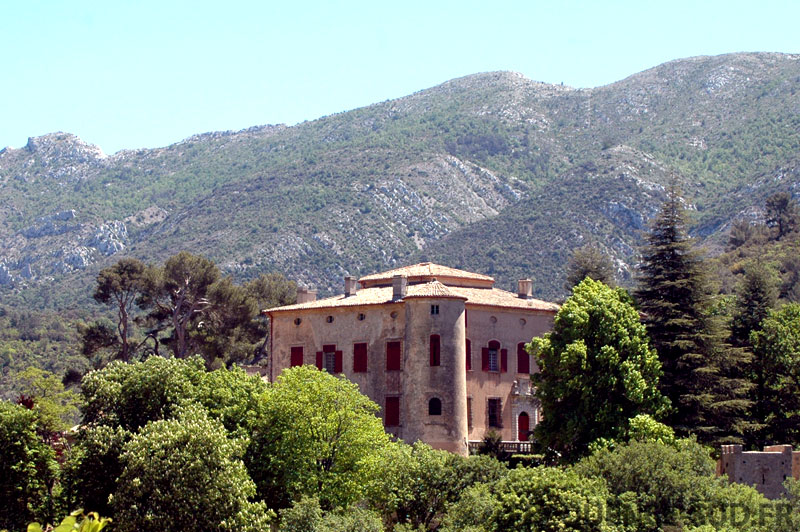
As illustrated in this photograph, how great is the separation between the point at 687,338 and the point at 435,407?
34.4 ft

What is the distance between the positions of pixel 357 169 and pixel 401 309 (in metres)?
92.6

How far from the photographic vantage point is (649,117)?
154 m

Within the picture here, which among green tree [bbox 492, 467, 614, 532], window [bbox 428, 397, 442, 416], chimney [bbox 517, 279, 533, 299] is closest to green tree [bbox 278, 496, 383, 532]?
green tree [bbox 492, 467, 614, 532]

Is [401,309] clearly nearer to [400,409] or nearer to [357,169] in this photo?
[400,409]

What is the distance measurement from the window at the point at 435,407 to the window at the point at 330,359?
5.42 metres

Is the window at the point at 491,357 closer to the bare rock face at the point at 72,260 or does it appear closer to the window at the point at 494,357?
the window at the point at 494,357

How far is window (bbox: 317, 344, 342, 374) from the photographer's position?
2076 inches

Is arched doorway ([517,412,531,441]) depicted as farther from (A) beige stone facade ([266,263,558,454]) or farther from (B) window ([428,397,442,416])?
(B) window ([428,397,442,416])

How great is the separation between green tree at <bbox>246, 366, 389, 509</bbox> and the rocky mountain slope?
6592 cm

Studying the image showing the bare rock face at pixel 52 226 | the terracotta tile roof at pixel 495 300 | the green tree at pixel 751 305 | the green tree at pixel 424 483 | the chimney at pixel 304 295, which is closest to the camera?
the green tree at pixel 424 483

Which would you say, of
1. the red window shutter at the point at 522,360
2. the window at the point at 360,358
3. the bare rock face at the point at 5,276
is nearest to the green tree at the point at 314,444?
the window at the point at 360,358

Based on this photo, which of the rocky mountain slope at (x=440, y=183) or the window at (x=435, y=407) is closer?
the window at (x=435, y=407)

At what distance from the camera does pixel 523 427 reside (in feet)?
173

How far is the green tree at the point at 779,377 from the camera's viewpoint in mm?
47344
